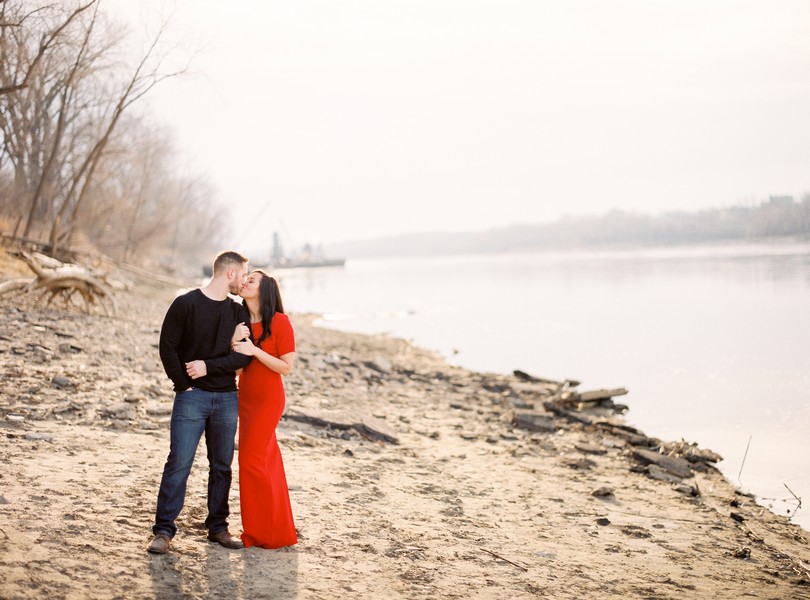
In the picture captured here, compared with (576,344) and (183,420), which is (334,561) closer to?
(183,420)

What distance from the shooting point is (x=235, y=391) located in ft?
17.6

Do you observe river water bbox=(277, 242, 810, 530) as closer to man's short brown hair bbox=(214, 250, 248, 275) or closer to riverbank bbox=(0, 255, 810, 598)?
riverbank bbox=(0, 255, 810, 598)

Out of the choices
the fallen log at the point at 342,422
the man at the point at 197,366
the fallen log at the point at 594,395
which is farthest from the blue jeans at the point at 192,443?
the fallen log at the point at 594,395

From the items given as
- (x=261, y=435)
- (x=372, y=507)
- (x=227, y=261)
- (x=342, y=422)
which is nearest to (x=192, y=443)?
(x=261, y=435)

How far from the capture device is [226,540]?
17.9ft

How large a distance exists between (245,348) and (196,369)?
349 mm

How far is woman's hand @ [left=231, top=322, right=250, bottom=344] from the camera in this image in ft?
16.9

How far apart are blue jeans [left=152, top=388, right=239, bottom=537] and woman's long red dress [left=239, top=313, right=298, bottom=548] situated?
0.13 metres

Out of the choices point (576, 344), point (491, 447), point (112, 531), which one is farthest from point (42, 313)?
point (576, 344)

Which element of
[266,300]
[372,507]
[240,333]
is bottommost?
[372,507]

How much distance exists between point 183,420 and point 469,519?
3.26m

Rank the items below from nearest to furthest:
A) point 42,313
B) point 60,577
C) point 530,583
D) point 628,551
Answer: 1. point 60,577
2. point 530,583
3. point 628,551
4. point 42,313

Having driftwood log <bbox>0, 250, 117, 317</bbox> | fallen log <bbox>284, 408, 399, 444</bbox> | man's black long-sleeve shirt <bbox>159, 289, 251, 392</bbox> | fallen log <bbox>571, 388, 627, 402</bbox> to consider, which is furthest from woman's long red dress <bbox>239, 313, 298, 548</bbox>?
driftwood log <bbox>0, 250, 117, 317</bbox>

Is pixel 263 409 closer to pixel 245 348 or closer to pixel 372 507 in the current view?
pixel 245 348
